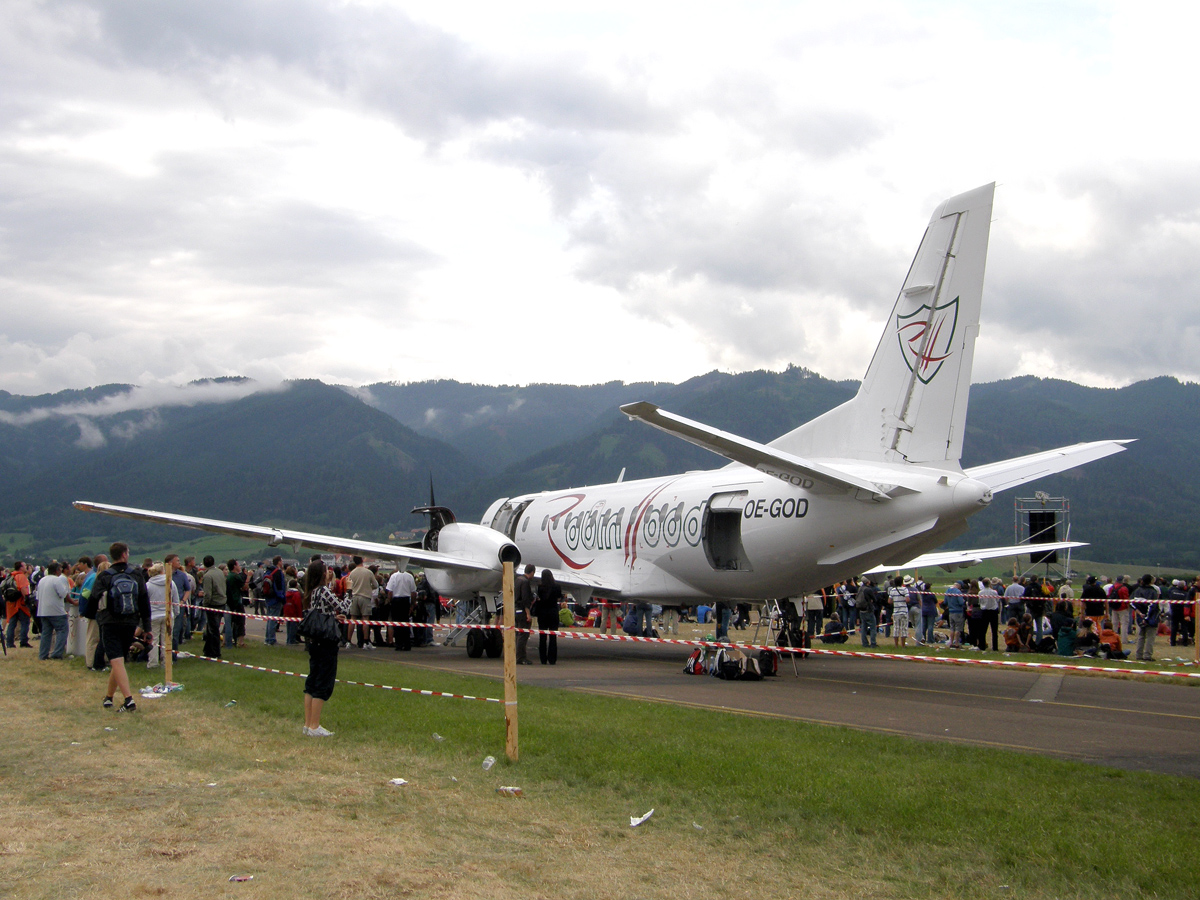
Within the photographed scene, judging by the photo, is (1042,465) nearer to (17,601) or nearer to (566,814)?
(566,814)

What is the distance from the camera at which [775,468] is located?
1288 cm

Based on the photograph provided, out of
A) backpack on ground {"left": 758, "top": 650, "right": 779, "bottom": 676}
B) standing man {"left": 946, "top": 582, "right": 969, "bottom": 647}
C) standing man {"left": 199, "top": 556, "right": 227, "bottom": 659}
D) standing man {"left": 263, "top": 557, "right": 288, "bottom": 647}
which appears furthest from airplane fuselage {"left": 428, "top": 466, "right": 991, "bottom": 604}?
standing man {"left": 946, "top": 582, "right": 969, "bottom": 647}

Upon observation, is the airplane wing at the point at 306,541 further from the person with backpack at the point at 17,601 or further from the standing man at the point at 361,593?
the person with backpack at the point at 17,601

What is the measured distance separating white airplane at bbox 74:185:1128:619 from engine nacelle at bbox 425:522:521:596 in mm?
885

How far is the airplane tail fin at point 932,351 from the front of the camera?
13344 mm

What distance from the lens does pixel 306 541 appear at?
17.7m

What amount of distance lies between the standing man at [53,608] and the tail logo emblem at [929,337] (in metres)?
14.4

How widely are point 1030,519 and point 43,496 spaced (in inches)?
8308

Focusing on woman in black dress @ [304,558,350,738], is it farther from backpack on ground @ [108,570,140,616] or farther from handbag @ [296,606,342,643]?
backpack on ground @ [108,570,140,616]

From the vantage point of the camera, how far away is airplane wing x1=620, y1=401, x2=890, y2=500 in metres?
10.9

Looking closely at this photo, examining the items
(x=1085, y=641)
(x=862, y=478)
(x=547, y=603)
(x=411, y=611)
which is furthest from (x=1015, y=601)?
(x=411, y=611)

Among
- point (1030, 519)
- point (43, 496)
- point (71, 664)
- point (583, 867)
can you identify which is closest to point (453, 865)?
point (583, 867)

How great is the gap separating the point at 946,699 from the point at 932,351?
486 cm

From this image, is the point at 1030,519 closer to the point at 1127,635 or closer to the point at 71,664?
the point at 1127,635
